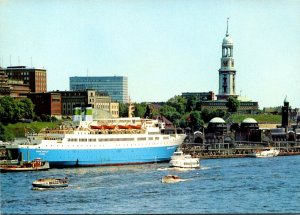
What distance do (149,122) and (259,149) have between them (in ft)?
105

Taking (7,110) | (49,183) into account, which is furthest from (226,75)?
(49,183)

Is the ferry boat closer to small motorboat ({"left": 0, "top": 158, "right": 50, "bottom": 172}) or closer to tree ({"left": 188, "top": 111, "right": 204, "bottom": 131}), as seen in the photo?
small motorboat ({"left": 0, "top": 158, "right": 50, "bottom": 172})

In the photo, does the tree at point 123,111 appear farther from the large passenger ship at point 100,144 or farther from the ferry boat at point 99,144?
the ferry boat at point 99,144

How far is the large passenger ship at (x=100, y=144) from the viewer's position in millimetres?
89812

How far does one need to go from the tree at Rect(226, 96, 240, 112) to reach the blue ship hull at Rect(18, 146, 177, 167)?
259 feet

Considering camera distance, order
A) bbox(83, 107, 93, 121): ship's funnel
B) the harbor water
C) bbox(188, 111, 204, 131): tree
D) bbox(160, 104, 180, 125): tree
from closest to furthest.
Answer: the harbor water → bbox(83, 107, 93, 121): ship's funnel → bbox(188, 111, 204, 131): tree → bbox(160, 104, 180, 125): tree

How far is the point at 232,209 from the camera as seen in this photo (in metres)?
57.0

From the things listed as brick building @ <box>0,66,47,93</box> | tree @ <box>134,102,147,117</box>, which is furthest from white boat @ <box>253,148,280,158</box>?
brick building @ <box>0,66,47,93</box>

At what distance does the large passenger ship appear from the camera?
89.8m

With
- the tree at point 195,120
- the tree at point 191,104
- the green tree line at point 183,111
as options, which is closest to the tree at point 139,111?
the green tree line at point 183,111

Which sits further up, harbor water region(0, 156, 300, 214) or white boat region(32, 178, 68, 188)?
white boat region(32, 178, 68, 188)

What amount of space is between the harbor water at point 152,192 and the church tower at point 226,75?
329ft

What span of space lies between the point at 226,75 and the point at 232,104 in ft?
31.7

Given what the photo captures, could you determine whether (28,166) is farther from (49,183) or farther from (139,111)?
(139,111)
